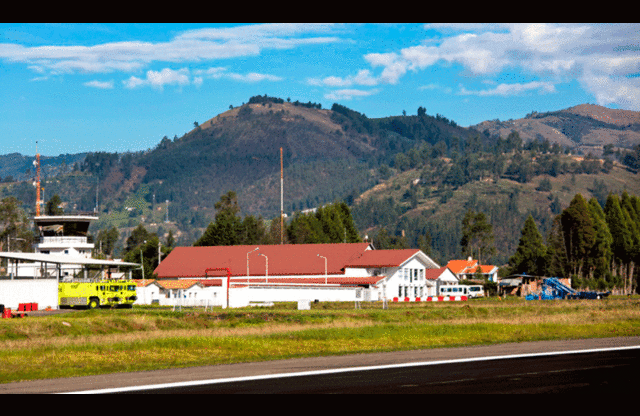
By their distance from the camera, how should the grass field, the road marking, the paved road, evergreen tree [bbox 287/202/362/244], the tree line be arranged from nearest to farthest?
the paved road
the road marking
the grass field
the tree line
evergreen tree [bbox 287/202/362/244]

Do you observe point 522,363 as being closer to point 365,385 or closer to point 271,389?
point 365,385

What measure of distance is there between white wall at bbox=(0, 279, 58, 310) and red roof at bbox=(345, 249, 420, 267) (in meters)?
44.6

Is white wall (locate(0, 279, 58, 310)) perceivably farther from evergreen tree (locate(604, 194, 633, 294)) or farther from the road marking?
evergreen tree (locate(604, 194, 633, 294))

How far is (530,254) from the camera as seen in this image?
133875mm

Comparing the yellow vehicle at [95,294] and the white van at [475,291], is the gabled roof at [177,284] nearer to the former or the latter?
the yellow vehicle at [95,294]

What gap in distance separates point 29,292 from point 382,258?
4884cm

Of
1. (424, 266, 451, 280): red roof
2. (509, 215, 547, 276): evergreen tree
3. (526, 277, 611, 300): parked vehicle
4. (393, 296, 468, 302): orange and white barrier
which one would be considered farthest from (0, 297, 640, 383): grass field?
(509, 215, 547, 276): evergreen tree

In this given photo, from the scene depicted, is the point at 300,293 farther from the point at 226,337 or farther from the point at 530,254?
the point at 530,254

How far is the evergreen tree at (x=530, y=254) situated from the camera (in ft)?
422

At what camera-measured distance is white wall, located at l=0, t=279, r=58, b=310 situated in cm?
6147

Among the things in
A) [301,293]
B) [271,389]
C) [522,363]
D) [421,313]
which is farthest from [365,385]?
[301,293]

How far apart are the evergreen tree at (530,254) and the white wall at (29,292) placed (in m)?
88.6

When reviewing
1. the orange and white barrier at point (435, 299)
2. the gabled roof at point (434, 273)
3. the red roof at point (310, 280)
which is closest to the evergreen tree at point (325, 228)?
the gabled roof at point (434, 273)
